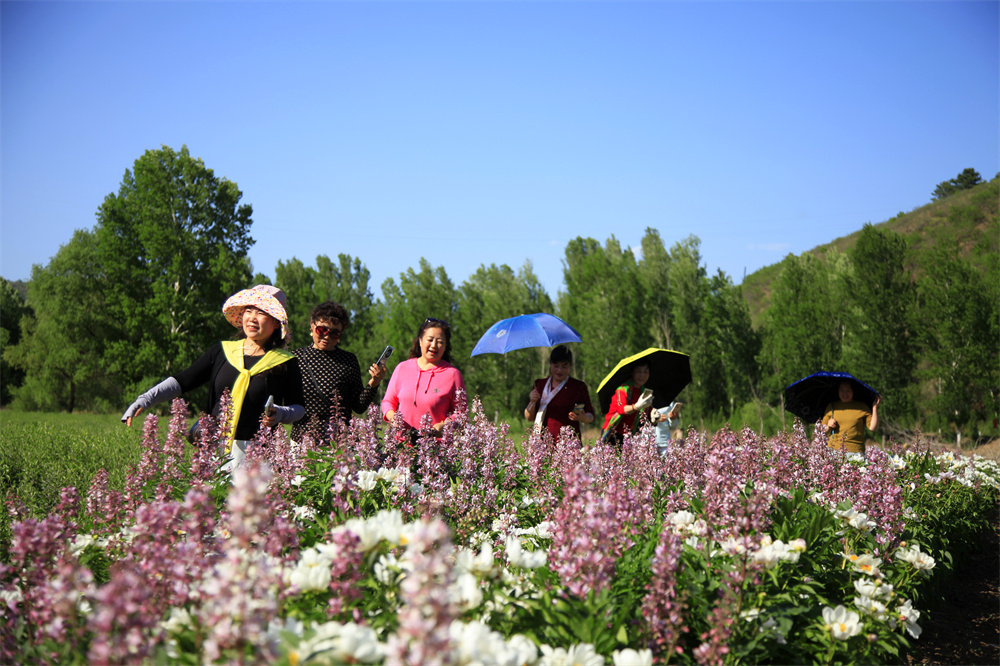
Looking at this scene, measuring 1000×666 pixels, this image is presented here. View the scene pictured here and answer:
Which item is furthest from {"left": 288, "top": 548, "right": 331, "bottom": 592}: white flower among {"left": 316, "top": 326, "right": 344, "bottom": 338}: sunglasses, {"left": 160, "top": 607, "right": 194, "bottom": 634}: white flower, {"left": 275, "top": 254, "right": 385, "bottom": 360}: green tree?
{"left": 275, "top": 254, "right": 385, "bottom": 360}: green tree

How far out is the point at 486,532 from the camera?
11.4 feet

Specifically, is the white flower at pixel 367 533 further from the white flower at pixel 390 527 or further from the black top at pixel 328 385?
the black top at pixel 328 385

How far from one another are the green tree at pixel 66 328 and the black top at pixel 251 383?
2691cm

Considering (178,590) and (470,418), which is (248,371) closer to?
(470,418)

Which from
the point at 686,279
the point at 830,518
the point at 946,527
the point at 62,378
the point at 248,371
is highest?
the point at 62,378

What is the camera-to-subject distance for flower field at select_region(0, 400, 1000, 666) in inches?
63.4

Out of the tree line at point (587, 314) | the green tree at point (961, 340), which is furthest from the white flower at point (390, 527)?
the green tree at point (961, 340)

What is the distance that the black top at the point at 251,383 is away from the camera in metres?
4.50

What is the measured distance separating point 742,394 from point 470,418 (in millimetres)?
18272

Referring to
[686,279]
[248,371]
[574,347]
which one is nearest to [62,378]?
[574,347]

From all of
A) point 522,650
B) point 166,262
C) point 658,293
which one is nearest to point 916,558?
point 522,650

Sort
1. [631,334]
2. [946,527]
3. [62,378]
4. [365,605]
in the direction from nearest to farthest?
[365,605] < [946,527] < [631,334] < [62,378]

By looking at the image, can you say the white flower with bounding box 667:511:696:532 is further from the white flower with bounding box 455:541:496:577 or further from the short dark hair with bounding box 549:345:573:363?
the short dark hair with bounding box 549:345:573:363

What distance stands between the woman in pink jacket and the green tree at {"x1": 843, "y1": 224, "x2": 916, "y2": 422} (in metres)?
17.1
